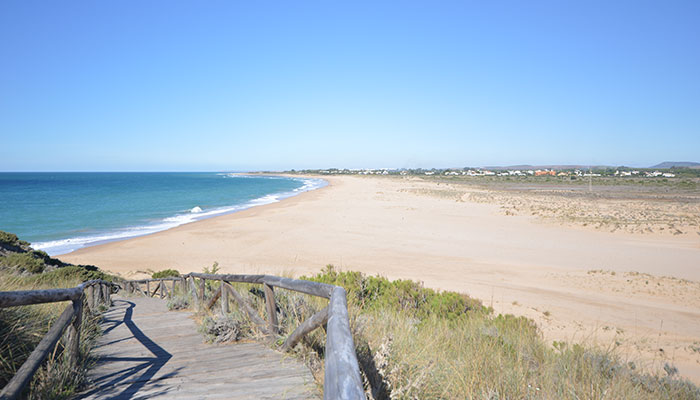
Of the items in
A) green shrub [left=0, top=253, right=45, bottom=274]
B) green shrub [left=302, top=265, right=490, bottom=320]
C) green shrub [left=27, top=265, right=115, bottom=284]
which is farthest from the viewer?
green shrub [left=0, top=253, right=45, bottom=274]

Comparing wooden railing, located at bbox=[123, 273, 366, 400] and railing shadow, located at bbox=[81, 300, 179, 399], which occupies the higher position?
wooden railing, located at bbox=[123, 273, 366, 400]

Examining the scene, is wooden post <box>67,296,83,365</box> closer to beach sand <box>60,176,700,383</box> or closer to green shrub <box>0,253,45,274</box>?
beach sand <box>60,176,700,383</box>

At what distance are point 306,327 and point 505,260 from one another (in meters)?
15.7

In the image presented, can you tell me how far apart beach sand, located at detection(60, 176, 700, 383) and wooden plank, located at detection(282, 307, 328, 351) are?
4.61 meters

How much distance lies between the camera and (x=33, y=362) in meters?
2.62

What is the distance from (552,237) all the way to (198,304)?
21.9 metres

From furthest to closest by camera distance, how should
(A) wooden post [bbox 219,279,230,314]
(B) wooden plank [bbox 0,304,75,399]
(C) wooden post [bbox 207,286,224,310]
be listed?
(C) wooden post [bbox 207,286,224,310]
(A) wooden post [bbox 219,279,230,314]
(B) wooden plank [bbox 0,304,75,399]

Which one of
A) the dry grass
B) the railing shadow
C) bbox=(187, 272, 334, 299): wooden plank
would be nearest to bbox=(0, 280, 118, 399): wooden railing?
the dry grass

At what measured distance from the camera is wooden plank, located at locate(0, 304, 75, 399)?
243 cm

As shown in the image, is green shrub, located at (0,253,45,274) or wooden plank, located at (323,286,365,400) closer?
wooden plank, located at (323,286,365,400)

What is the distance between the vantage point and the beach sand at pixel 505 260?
9102 mm

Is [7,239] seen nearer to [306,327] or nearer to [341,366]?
[306,327]

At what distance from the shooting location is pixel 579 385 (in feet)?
10.3

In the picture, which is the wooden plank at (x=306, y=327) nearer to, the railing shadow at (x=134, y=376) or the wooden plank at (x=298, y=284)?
the wooden plank at (x=298, y=284)
